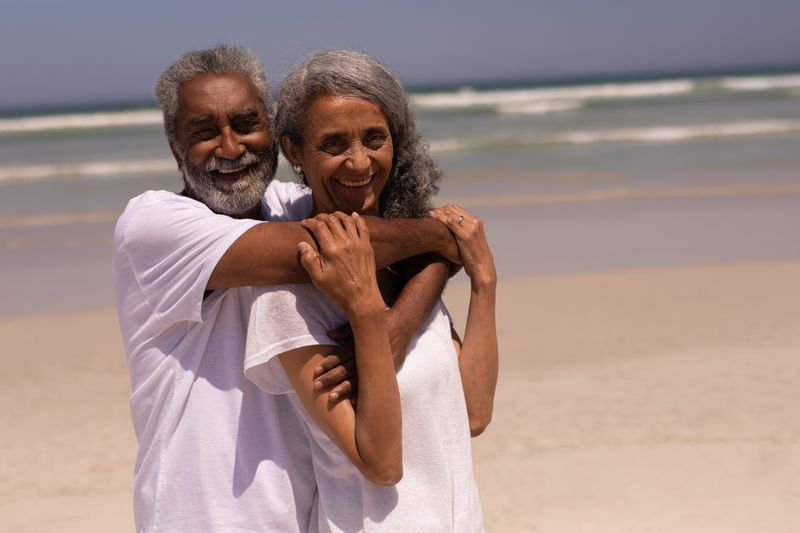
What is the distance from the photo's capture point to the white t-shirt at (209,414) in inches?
93.5

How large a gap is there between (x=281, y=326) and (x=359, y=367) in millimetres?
208

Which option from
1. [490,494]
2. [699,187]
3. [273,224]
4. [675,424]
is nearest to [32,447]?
[490,494]

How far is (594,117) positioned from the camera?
95.0ft

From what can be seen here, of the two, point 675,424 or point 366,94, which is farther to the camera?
point 675,424

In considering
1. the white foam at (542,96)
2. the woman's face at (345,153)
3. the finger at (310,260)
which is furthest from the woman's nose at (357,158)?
the white foam at (542,96)

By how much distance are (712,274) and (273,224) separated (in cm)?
718

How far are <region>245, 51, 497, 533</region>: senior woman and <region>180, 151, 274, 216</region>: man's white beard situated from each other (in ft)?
0.69

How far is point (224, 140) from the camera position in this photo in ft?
8.60

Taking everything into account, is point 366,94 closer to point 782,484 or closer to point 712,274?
point 782,484

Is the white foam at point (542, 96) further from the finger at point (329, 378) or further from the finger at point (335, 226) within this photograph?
the finger at point (329, 378)

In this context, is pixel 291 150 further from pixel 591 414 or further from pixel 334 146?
pixel 591 414

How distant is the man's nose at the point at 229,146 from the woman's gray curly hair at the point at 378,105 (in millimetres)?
215

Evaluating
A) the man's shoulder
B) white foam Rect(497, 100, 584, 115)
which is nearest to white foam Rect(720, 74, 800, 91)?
white foam Rect(497, 100, 584, 115)

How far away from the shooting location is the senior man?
2297 millimetres
